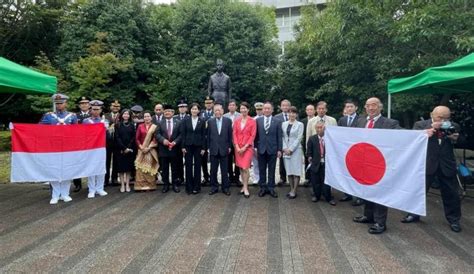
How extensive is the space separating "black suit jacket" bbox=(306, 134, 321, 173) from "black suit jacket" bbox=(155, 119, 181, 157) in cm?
245

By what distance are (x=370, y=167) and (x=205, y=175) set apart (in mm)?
3781

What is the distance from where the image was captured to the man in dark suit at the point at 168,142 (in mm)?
6988

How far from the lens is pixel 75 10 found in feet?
63.9

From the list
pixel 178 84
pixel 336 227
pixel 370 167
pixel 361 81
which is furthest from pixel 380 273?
pixel 178 84

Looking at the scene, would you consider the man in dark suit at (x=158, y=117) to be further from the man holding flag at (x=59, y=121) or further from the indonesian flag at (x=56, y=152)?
the man holding flag at (x=59, y=121)

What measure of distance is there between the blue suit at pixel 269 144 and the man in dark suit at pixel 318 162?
23.5 inches

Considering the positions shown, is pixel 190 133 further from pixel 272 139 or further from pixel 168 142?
pixel 272 139

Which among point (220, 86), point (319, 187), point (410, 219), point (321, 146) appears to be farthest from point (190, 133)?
point (410, 219)

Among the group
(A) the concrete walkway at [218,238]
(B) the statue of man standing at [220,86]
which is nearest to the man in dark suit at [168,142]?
(A) the concrete walkway at [218,238]

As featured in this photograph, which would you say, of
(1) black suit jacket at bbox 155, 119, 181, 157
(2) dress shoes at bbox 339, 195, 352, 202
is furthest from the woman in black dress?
(2) dress shoes at bbox 339, 195, 352, 202

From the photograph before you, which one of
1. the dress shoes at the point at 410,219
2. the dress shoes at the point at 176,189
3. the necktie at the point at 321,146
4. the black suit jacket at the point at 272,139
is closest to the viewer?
the dress shoes at the point at 410,219

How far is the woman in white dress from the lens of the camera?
6.71m

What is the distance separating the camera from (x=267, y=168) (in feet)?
22.8

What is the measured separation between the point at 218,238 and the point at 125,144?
11.1 ft
